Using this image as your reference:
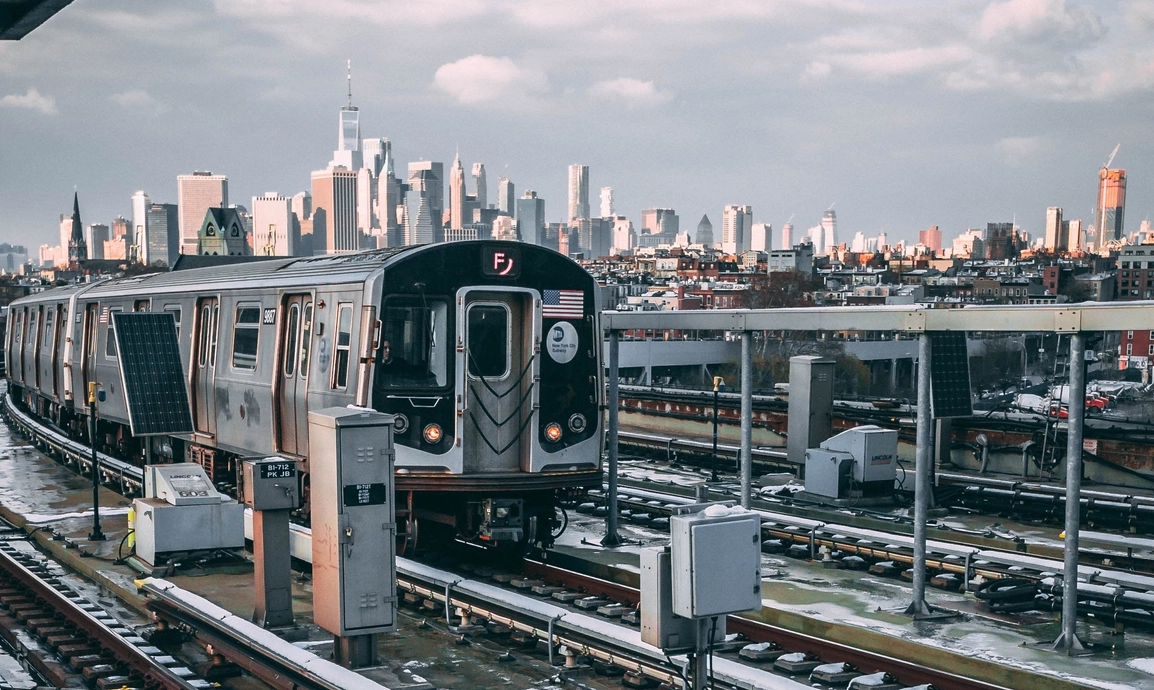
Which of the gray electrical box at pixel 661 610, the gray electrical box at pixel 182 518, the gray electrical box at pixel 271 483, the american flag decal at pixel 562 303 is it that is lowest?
the gray electrical box at pixel 182 518

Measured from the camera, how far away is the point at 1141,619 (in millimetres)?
10273

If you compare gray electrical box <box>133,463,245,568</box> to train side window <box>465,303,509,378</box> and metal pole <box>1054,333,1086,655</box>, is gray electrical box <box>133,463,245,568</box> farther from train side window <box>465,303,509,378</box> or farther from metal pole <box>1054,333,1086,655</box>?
metal pole <box>1054,333,1086,655</box>

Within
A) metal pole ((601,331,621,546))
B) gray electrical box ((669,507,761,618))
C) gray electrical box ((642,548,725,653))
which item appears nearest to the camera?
gray electrical box ((669,507,761,618))

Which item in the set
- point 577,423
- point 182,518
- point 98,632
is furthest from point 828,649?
point 182,518

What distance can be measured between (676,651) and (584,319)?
5684 mm

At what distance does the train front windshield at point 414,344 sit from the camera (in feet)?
37.2

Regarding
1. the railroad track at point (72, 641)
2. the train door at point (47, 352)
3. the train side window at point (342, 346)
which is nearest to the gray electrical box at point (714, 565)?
the railroad track at point (72, 641)

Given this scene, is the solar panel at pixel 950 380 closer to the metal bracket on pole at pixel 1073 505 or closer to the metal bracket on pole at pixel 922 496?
the metal bracket on pole at pixel 922 496

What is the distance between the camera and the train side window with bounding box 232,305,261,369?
13930 mm

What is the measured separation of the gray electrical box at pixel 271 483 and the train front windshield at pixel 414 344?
185 cm

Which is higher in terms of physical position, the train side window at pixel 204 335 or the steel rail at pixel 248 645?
the train side window at pixel 204 335

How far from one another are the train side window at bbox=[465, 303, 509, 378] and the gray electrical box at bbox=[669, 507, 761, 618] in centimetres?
513

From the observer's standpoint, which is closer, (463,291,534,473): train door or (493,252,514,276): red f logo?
(463,291,534,473): train door

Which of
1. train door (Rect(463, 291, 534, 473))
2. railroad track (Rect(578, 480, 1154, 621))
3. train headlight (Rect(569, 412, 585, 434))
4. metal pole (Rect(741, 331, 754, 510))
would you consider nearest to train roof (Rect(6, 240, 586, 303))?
train door (Rect(463, 291, 534, 473))
